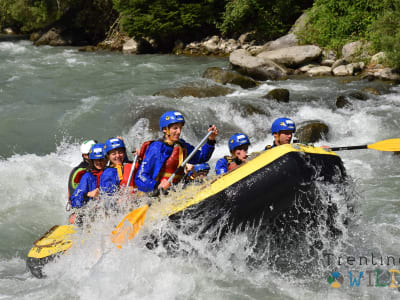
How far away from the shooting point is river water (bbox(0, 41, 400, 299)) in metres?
4.15

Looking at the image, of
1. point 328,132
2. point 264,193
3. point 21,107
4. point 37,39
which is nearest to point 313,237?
point 264,193

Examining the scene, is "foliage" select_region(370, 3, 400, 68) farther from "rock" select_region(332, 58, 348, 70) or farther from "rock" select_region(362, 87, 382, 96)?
"rock" select_region(332, 58, 348, 70)

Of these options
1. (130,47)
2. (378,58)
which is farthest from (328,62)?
(130,47)

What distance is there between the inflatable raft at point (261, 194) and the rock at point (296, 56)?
10.6 meters

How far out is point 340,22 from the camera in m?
15.4

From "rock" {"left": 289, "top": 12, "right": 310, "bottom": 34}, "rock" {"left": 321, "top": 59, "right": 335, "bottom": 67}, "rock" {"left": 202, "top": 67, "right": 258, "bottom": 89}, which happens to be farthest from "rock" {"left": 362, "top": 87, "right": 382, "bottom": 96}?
"rock" {"left": 289, "top": 12, "right": 310, "bottom": 34}

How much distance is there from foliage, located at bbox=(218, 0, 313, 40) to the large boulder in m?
5.48

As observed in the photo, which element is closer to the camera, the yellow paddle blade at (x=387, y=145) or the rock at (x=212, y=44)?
the yellow paddle blade at (x=387, y=145)

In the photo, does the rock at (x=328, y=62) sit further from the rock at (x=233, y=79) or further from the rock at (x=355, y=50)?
the rock at (x=233, y=79)

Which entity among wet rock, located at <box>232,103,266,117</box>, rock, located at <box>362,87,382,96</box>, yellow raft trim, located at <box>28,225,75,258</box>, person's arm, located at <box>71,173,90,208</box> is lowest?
rock, located at <box>362,87,382,96</box>

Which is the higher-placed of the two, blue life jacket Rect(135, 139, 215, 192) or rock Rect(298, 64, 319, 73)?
blue life jacket Rect(135, 139, 215, 192)

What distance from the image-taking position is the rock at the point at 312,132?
339 inches

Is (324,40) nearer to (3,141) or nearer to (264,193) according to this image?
(3,141)

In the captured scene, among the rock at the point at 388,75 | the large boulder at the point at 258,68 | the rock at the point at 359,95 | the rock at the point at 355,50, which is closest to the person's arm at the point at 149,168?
the rock at the point at 359,95
